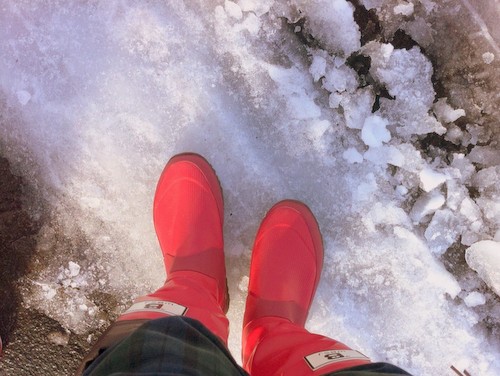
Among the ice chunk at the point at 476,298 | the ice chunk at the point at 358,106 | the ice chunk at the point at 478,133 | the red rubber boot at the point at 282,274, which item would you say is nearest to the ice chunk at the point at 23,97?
the red rubber boot at the point at 282,274

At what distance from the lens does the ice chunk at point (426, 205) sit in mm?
1240

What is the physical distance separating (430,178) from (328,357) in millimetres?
566

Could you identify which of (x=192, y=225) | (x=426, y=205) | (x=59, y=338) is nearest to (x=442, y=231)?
(x=426, y=205)

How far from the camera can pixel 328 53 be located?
1.27m

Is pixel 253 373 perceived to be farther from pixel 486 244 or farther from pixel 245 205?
pixel 486 244

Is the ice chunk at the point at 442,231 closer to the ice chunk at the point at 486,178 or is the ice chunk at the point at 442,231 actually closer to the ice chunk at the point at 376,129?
the ice chunk at the point at 486,178

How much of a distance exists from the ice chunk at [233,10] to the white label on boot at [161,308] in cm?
77

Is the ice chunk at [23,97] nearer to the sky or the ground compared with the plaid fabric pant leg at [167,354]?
nearer to the ground

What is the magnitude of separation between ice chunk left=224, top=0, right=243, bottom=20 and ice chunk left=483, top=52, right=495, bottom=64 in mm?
653

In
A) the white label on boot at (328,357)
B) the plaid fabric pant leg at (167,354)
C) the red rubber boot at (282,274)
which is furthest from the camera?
the red rubber boot at (282,274)

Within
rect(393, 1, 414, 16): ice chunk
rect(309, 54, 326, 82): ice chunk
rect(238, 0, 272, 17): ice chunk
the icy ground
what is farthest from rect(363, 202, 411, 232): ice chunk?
rect(238, 0, 272, 17): ice chunk

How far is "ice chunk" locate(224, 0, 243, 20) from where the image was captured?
1.26m

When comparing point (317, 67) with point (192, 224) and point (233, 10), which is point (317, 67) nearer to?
point (233, 10)

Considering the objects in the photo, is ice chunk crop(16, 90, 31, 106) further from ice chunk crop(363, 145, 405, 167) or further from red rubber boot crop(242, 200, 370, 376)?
ice chunk crop(363, 145, 405, 167)
